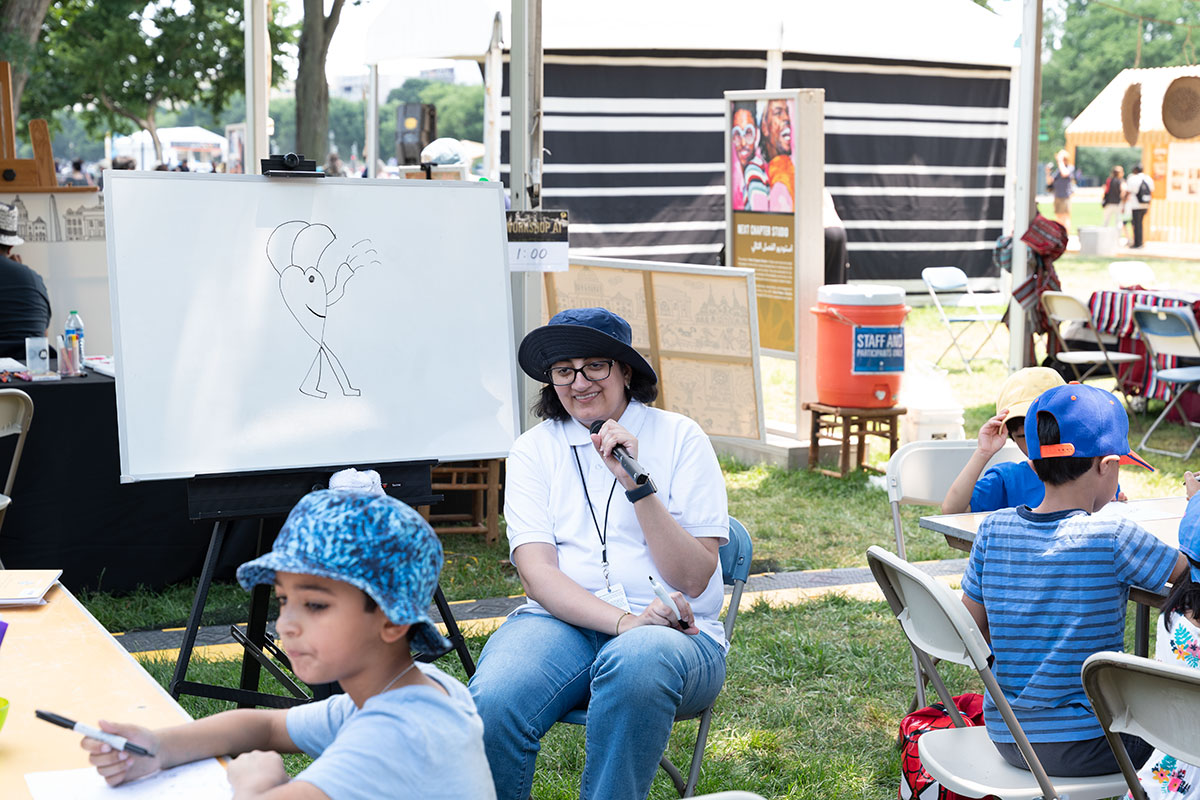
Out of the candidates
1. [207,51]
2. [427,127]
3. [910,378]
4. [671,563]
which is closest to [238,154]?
[207,51]

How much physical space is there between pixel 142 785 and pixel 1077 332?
316 inches

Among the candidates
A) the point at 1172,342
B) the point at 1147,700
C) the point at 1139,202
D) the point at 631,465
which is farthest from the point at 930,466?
the point at 1139,202

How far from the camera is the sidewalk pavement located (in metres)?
4.15

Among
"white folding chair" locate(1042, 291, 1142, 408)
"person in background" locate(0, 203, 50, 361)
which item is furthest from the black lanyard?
"white folding chair" locate(1042, 291, 1142, 408)

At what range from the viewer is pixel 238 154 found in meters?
29.6

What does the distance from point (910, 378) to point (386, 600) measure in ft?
19.7

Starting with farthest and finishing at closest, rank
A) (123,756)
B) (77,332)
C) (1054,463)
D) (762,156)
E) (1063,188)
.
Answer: (1063,188), (762,156), (77,332), (1054,463), (123,756)

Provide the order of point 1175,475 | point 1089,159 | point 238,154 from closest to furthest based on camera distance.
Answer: point 1175,475 → point 238,154 → point 1089,159

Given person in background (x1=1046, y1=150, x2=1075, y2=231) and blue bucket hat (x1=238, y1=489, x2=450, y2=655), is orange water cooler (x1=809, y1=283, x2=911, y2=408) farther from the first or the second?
person in background (x1=1046, y1=150, x2=1075, y2=231)

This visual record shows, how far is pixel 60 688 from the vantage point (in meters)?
1.85

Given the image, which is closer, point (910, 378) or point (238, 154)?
point (910, 378)

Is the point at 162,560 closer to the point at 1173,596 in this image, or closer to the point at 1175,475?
the point at 1173,596

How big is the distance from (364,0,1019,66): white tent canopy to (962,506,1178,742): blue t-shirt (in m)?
10.9

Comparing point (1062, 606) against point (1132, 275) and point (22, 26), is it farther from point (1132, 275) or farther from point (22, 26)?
point (22, 26)
